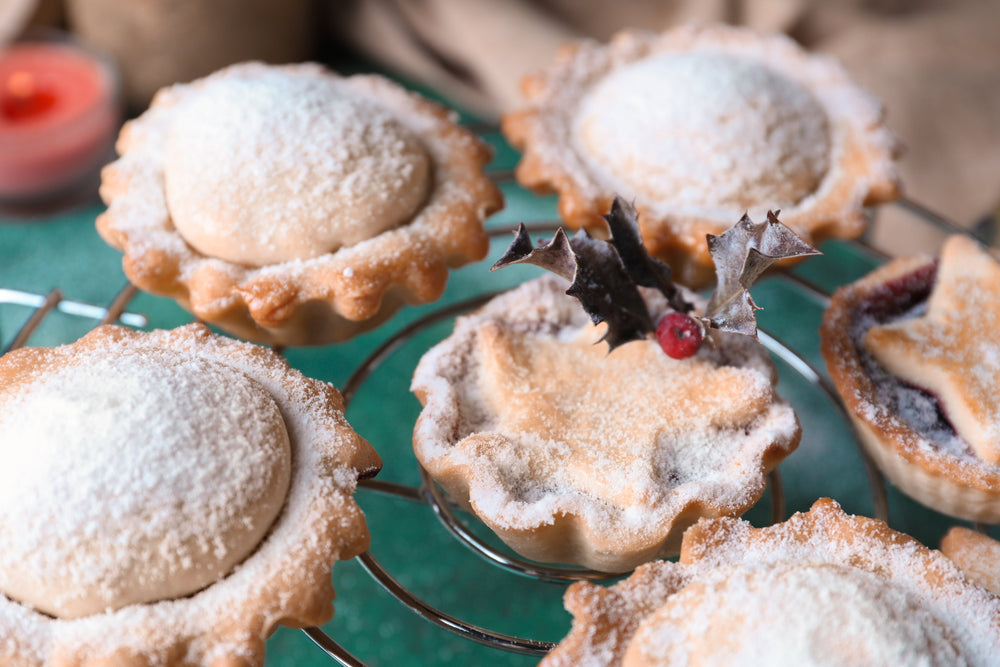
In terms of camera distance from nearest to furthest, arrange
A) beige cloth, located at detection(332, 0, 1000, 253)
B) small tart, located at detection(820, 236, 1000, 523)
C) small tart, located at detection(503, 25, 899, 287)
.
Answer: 1. small tart, located at detection(820, 236, 1000, 523)
2. small tart, located at detection(503, 25, 899, 287)
3. beige cloth, located at detection(332, 0, 1000, 253)

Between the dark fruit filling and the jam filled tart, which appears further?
the dark fruit filling

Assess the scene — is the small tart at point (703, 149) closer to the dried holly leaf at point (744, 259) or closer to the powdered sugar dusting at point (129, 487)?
the dried holly leaf at point (744, 259)

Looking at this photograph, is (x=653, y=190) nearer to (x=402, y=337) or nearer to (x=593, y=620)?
(x=402, y=337)

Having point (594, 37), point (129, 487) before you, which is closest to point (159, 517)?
point (129, 487)

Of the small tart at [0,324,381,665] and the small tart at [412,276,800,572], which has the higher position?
the small tart at [412,276,800,572]

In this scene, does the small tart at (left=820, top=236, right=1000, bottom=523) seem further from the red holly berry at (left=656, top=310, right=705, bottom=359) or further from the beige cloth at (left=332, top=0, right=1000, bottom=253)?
the beige cloth at (left=332, top=0, right=1000, bottom=253)

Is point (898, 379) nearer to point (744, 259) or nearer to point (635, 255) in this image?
point (744, 259)

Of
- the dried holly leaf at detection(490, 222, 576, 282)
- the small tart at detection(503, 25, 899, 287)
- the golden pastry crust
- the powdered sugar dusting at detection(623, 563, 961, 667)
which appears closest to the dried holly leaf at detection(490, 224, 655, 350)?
the dried holly leaf at detection(490, 222, 576, 282)
